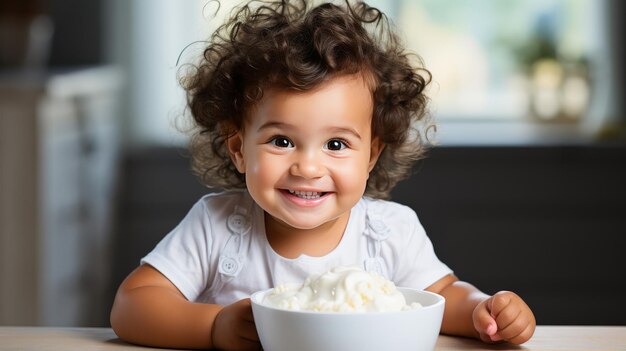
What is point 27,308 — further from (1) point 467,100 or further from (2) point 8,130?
(1) point 467,100

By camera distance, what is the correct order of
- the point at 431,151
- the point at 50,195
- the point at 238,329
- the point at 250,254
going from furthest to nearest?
the point at 431,151, the point at 50,195, the point at 250,254, the point at 238,329

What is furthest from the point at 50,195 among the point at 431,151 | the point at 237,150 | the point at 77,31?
the point at 237,150

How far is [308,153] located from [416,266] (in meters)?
0.25

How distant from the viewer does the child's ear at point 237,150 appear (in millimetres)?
1144

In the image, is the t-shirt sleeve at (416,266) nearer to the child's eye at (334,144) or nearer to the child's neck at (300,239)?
the child's neck at (300,239)

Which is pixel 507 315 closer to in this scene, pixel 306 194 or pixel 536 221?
pixel 306 194

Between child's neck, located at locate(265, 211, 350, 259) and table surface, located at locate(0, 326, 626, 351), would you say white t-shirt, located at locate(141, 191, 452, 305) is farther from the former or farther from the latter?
table surface, located at locate(0, 326, 626, 351)

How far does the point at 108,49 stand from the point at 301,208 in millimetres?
2773

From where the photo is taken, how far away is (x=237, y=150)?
116 cm

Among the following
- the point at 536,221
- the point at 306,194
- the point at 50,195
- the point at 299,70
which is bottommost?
the point at 536,221

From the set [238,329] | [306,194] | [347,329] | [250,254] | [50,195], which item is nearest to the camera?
[347,329]

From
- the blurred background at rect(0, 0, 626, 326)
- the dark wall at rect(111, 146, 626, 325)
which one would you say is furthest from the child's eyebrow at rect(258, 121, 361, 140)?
the dark wall at rect(111, 146, 626, 325)

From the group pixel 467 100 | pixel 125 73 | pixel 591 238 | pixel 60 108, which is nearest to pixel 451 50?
pixel 467 100

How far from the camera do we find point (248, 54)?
111cm
